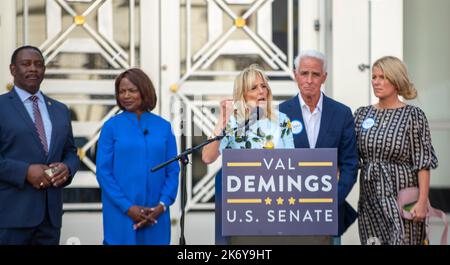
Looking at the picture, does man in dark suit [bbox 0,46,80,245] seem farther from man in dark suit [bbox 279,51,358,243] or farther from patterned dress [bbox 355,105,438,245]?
patterned dress [bbox 355,105,438,245]

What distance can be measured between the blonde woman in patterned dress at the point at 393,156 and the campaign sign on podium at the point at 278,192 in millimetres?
Answer: 1234

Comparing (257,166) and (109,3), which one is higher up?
(109,3)

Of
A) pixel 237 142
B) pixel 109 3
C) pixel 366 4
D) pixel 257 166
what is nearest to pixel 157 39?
pixel 109 3

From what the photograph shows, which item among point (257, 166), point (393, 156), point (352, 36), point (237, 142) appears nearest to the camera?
point (257, 166)

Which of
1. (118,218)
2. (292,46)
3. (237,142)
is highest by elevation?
(292,46)

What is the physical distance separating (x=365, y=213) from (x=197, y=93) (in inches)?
88.2

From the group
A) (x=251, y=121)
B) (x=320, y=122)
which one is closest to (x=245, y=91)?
(x=251, y=121)

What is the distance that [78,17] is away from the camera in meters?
8.99

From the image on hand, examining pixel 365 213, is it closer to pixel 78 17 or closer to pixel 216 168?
pixel 216 168

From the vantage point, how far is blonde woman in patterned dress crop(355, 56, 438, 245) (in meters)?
7.23

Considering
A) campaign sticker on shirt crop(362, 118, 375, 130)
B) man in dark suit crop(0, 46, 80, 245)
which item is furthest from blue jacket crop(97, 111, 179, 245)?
campaign sticker on shirt crop(362, 118, 375, 130)

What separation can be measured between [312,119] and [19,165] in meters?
2.06

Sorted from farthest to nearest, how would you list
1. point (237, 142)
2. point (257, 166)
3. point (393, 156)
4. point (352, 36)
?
point (352, 36) → point (393, 156) → point (237, 142) → point (257, 166)

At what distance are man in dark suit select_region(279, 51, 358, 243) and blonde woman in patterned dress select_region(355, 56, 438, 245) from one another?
5.5 inches
